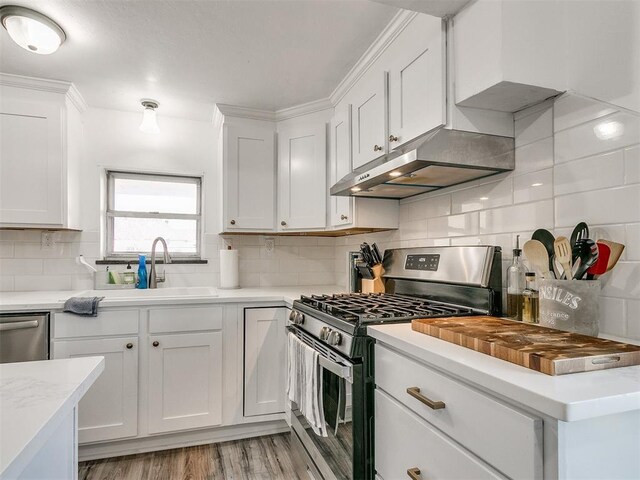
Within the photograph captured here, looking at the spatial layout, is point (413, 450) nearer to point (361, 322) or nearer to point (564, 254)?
point (361, 322)

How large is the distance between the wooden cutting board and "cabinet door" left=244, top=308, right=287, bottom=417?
1.36 meters

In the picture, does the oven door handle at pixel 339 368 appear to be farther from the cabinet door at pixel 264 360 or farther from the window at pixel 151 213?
the window at pixel 151 213

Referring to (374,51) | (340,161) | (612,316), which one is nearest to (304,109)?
(340,161)

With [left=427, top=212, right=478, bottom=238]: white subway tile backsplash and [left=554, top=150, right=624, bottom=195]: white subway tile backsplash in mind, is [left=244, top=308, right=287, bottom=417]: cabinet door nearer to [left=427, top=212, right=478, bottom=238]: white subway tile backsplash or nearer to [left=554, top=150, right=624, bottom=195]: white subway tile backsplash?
[left=427, top=212, right=478, bottom=238]: white subway tile backsplash

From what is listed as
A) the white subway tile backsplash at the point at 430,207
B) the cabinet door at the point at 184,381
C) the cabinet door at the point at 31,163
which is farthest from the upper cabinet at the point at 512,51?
the cabinet door at the point at 31,163

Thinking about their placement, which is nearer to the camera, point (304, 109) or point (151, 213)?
point (304, 109)


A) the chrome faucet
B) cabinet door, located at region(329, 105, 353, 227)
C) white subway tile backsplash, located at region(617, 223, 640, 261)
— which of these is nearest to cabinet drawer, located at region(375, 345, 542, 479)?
white subway tile backsplash, located at region(617, 223, 640, 261)

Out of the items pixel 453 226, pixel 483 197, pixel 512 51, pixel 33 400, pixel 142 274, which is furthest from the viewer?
pixel 142 274

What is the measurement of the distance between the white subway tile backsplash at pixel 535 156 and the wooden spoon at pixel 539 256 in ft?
1.11

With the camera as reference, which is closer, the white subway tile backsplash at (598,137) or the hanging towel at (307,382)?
the white subway tile backsplash at (598,137)

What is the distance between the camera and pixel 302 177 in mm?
2768

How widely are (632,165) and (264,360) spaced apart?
2108 mm

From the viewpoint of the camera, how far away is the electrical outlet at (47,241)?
2627mm

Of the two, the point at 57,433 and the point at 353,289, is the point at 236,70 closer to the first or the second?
the point at 353,289
